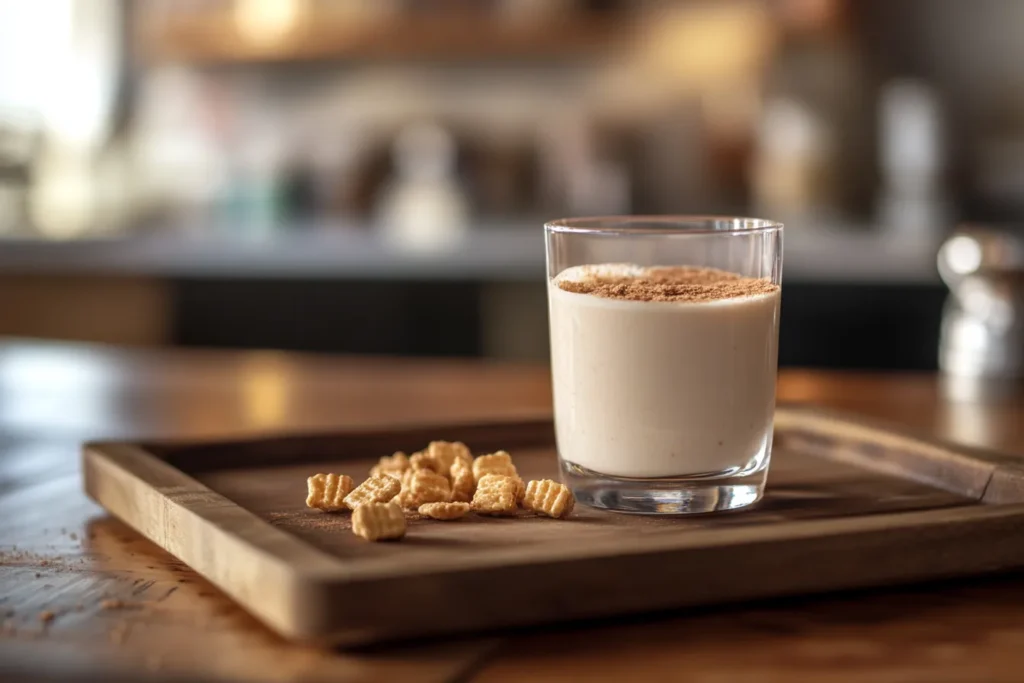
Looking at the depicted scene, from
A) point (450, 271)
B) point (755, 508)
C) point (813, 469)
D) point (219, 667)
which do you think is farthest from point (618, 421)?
point (450, 271)

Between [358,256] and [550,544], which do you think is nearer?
[550,544]

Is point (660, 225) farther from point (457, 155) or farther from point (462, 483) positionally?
point (457, 155)

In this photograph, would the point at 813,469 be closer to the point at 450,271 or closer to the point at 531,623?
the point at 531,623

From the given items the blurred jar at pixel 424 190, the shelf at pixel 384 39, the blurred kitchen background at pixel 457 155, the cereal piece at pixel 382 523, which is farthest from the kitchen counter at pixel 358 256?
the cereal piece at pixel 382 523

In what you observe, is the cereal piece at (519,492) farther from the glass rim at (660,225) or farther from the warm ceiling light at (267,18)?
the warm ceiling light at (267,18)

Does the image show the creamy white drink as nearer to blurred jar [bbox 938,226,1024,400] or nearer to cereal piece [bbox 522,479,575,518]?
cereal piece [bbox 522,479,575,518]

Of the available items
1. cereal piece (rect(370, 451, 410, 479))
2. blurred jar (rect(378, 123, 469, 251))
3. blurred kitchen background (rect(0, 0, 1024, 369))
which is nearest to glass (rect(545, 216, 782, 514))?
cereal piece (rect(370, 451, 410, 479))

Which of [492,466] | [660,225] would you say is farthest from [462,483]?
[660,225]
